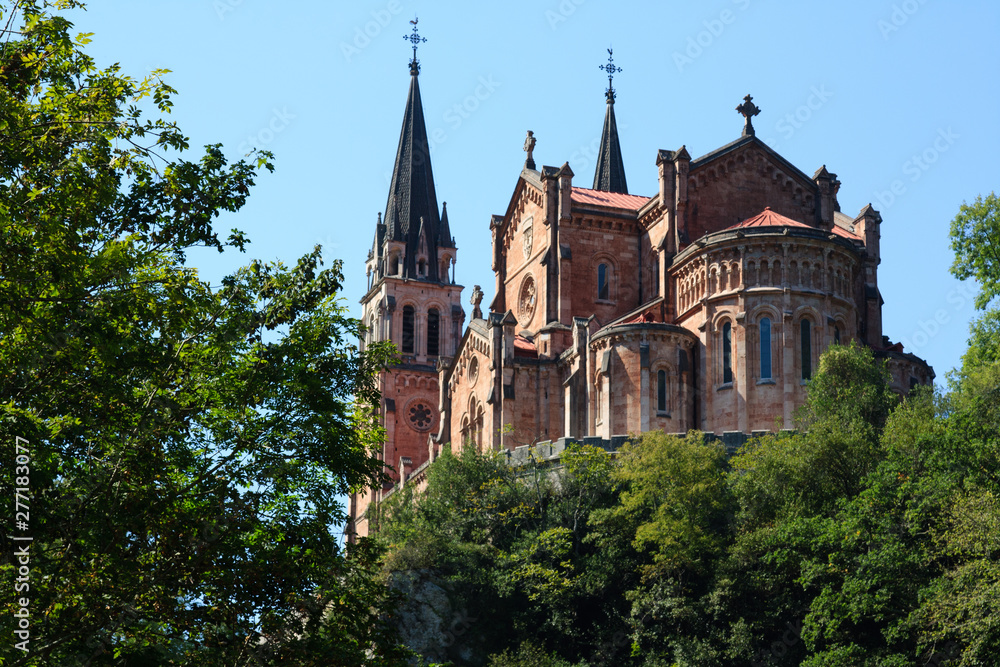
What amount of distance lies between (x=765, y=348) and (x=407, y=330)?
44.8 meters

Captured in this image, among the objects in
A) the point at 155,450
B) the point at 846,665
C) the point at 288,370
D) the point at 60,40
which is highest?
A: the point at 60,40

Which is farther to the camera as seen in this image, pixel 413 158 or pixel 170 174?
pixel 413 158

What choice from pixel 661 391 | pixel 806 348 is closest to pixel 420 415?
pixel 661 391

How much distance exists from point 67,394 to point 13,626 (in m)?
3.32

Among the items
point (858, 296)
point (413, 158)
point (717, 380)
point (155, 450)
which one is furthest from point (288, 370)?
point (413, 158)

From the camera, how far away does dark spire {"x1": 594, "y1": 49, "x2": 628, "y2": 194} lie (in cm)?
9325

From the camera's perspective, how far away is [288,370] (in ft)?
72.6

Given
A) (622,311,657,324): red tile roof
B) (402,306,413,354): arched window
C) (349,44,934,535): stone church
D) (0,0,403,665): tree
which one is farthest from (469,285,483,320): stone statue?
(0,0,403,665): tree

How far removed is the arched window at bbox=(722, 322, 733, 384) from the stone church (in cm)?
5

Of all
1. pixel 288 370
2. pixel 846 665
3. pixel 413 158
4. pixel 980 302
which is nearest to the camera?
pixel 288 370

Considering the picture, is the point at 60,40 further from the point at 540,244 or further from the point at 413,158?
the point at 413,158

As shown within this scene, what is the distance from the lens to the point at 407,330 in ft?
314

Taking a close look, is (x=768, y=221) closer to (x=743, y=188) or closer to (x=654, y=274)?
(x=743, y=188)

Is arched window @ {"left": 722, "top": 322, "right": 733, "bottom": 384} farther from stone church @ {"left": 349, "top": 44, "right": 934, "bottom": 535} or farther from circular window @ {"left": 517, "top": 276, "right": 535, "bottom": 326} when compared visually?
circular window @ {"left": 517, "top": 276, "right": 535, "bottom": 326}
